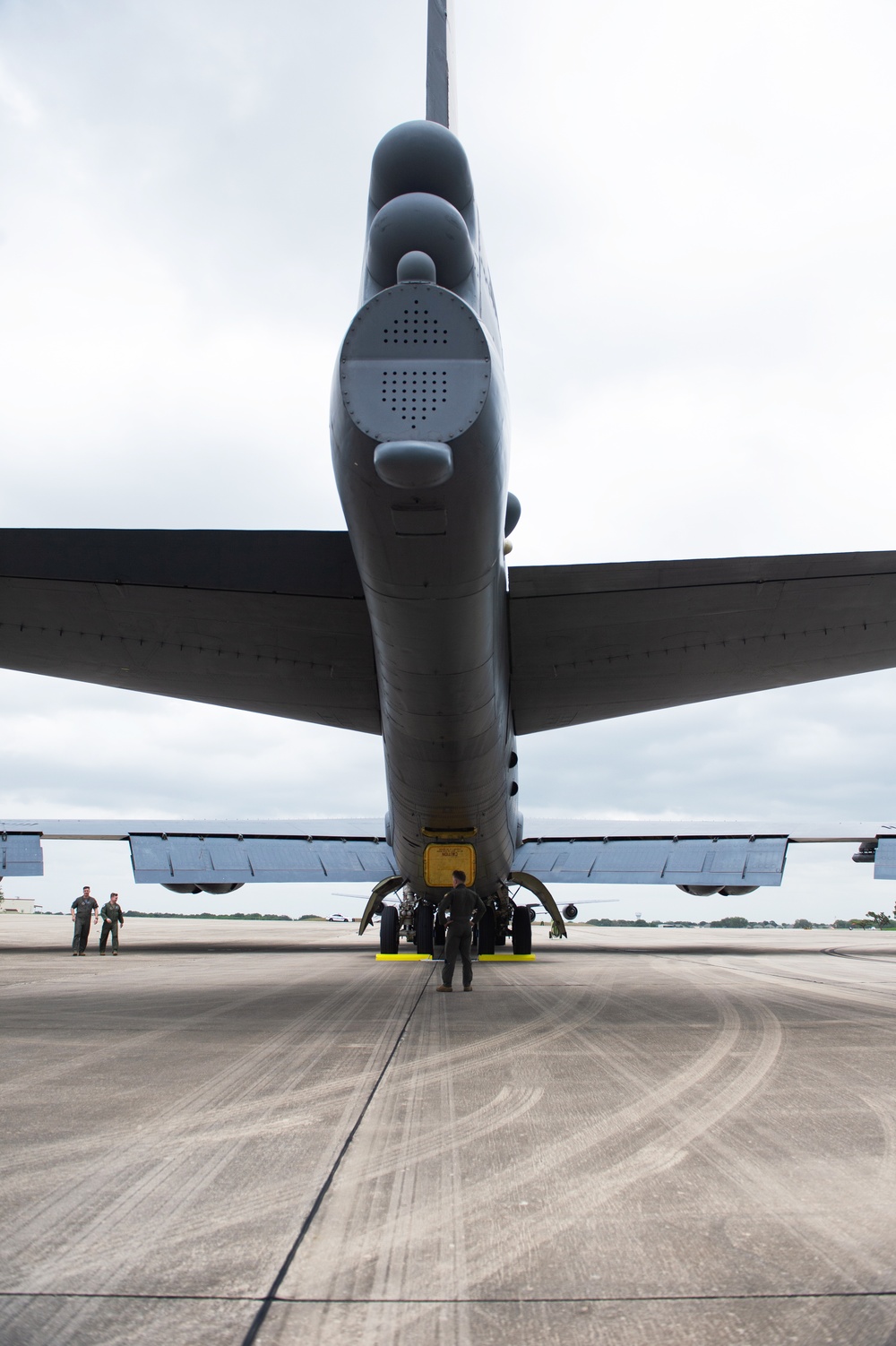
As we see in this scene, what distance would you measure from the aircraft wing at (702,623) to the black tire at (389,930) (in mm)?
9626

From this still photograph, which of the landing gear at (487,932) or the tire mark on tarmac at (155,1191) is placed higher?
the tire mark on tarmac at (155,1191)

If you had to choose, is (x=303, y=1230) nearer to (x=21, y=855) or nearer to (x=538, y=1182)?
(x=538, y=1182)

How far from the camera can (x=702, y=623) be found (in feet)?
26.8

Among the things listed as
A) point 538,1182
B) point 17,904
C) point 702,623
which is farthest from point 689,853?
point 17,904

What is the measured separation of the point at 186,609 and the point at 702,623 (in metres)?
4.47

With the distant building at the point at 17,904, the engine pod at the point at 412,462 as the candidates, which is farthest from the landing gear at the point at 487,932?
the distant building at the point at 17,904

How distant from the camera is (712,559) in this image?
24.5ft

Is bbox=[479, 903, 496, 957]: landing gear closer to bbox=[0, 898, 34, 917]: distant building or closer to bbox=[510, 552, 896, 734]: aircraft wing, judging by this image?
bbox=[510, 552, 896, 734]: aircraft wing

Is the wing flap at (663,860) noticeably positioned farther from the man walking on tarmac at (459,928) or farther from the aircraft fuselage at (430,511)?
the aircraft fuselage at (430,511)

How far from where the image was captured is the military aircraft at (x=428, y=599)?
5.75 m

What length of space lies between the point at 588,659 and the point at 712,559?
6.53ft

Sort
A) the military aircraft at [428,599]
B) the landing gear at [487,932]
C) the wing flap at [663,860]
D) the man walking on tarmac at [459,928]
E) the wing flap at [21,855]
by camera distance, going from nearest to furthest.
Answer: the military aircraft at [428,599] → the man walking on tarmac at [459,928] → the landing gear at [487,932] → the wing flap at [21,855] → the wing flap at [663,860]

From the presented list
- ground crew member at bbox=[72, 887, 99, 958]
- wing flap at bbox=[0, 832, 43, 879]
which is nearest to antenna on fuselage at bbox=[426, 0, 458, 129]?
ground crew member at bbox=[72, 887, 99, 958]

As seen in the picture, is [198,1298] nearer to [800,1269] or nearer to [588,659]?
[800,1269]
